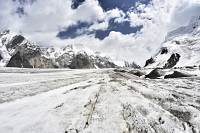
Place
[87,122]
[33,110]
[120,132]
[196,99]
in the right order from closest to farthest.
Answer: [120,132] → [87,122] → [33,110] → [196,99]

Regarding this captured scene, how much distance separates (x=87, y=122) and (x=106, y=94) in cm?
436

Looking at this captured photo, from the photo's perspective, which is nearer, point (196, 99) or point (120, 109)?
point (120, 109)

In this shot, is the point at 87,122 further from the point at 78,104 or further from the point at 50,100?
the point at 50,100

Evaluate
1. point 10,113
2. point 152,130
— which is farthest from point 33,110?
point 152,130

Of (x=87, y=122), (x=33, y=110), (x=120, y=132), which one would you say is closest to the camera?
(x=120, y=132)

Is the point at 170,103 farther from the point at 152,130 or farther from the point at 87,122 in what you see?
the point at 87,122

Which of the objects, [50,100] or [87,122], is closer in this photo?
[87,122]

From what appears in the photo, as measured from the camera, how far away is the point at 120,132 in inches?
380

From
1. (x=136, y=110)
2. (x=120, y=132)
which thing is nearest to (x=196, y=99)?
(x=136, y=110)

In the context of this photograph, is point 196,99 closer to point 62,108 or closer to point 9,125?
point 62,108

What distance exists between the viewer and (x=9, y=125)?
10.8 meters

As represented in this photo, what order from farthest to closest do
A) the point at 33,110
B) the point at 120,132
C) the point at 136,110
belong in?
the point at 33,110 < the point at 136,110 < the point at 120,132

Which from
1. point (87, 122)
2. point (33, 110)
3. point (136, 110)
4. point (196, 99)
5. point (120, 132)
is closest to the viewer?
point (120, 132)

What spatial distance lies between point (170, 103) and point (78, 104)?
409 centimetres
